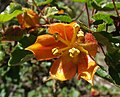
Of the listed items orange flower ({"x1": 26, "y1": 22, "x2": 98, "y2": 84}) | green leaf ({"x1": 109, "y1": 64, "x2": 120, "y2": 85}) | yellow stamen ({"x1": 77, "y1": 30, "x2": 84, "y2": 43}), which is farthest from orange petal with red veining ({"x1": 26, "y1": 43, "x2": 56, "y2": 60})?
green leaf ({"x1": 109, "y1": 64, "x2": 120, "y2": 85})

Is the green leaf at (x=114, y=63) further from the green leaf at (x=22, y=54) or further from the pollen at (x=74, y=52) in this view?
the green leaf at (x=22, y=54)

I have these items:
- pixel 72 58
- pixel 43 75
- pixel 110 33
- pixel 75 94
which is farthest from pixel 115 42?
pixel 75 94

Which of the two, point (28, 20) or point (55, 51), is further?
Result: point (28, 20)

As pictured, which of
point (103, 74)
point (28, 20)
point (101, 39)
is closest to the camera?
point (101, 39)

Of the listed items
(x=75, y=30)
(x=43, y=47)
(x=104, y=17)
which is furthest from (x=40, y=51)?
(x=104, y=17)

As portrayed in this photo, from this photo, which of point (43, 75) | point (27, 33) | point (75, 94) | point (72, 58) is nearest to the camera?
point (72, 58)

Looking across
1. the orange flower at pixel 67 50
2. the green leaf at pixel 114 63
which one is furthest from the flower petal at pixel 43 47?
the green leaf at pixel 114 63

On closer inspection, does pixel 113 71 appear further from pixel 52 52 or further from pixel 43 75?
pixel 43 75

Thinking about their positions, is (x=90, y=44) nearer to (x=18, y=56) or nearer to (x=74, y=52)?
(x=74, y=52)
